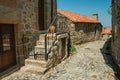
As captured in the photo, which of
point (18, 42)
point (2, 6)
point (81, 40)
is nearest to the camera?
point (2, 6)

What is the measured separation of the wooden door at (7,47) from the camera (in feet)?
20.1

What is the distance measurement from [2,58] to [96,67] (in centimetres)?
472

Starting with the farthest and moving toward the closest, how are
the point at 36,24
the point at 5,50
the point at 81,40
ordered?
the point at 81,40, the point at 36,24, the point at 5,50

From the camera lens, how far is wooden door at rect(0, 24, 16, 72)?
6116 millimetres

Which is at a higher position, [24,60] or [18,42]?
[18,42]

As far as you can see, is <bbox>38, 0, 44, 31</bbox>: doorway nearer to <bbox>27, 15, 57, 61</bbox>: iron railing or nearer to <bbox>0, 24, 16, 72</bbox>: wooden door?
<bbox>27, 15, 57, 61</bbox>: iron railing

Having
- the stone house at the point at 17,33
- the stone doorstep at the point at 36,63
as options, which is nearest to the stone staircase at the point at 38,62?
the stone doorstep at the point at 36,63

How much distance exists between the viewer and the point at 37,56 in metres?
7.51

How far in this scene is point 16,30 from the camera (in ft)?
22.6

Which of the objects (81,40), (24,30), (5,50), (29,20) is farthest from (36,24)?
(81,40)

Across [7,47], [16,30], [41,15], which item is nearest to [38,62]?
[7,47]

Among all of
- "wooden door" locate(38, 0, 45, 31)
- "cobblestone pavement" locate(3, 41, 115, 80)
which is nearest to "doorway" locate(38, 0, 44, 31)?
"wooden door" locate(38, 0, 45, 31)

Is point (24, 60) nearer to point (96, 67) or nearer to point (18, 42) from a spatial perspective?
point (18, 42)

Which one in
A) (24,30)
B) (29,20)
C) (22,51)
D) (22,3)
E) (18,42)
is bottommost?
(22,51)
